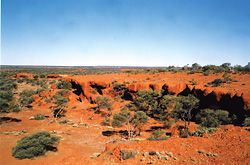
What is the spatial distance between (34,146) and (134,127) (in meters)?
10.1

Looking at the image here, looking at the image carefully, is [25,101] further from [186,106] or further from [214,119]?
[214,119]

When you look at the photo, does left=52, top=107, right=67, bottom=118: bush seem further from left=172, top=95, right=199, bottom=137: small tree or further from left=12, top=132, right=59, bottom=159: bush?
left=172, top=95, right=199, bottom=137: small tree

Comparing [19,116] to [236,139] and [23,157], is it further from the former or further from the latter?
[236,139]

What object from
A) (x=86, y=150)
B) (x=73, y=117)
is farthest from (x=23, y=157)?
(x=73, y=117)

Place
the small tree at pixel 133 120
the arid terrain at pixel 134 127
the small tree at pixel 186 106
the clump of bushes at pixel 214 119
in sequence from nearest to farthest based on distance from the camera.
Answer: the arid terrain at pixel 134 127 → the clump of bushes at pixel 214 119 → the small tree at pixel 133 120 → the small tree at pixel 186 106

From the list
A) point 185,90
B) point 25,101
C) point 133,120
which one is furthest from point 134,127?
point 25,101

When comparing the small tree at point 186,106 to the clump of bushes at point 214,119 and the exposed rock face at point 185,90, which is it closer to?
the clump of bushes at point 214,119

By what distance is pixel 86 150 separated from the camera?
665 inches

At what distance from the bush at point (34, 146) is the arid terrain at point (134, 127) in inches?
14.3

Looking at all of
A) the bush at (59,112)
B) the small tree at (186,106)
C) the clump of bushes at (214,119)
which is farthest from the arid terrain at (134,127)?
the small tree at (186,106)

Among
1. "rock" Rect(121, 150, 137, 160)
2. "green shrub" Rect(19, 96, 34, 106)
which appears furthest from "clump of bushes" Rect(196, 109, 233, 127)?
"green shrub" Rect(19, 96, 34, 106)

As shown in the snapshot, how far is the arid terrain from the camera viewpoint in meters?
12.1

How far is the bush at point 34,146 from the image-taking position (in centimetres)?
1445

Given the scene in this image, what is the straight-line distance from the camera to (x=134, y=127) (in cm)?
2170
